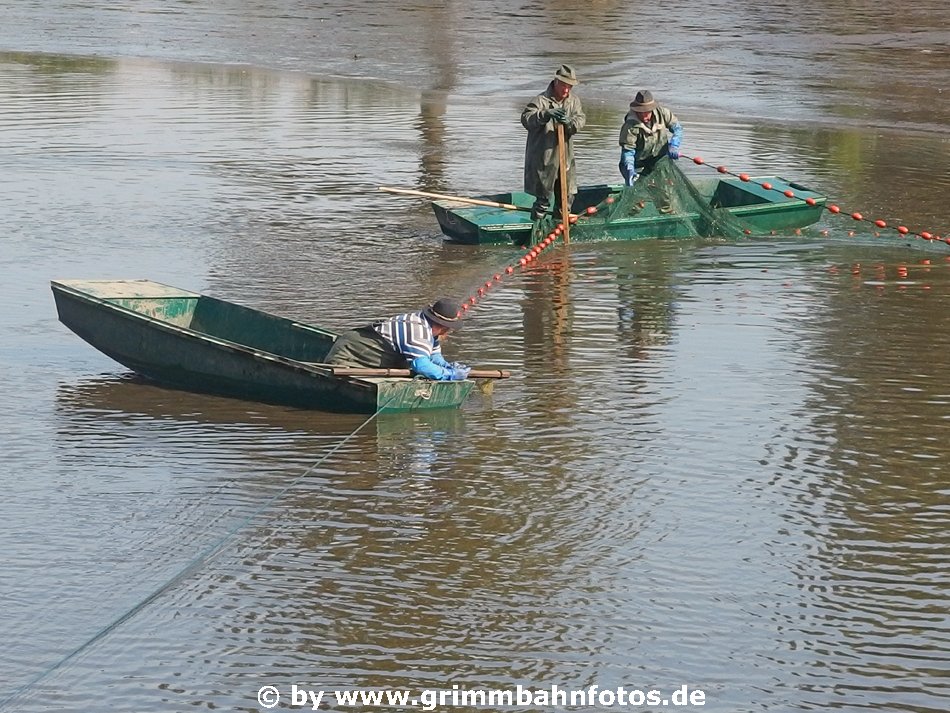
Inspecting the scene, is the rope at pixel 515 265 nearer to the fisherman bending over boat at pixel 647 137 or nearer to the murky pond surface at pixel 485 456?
the murky pond surface at pixel 485 456

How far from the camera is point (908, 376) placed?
12719 mm

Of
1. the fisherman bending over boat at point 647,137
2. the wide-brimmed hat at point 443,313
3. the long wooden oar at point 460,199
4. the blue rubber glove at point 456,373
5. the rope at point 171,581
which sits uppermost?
the fisherman bending over boat at point 647,137

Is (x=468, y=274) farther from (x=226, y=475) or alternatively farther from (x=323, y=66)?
(x=323, y=66)

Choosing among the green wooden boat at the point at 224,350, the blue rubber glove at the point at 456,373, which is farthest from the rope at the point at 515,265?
the blue rubber glove at the point at 456,373

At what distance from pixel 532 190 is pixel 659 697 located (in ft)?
31.9

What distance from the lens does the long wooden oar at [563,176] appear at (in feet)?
53.6

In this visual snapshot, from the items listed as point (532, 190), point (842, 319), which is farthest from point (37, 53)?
point (842, 319)

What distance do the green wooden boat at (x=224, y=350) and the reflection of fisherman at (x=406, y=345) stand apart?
0.15 metres

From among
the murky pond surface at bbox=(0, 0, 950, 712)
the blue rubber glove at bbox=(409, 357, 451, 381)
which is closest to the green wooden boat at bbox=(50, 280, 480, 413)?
the blue rubber glove at bbox=(409, 357, 451, 381)

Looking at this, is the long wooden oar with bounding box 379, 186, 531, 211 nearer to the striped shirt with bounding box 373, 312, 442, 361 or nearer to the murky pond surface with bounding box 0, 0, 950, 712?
the murky pond surface with bounding box 0, 0, 950, 712

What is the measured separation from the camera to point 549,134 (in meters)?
16.6

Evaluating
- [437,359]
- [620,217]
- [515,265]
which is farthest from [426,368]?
[620,217]

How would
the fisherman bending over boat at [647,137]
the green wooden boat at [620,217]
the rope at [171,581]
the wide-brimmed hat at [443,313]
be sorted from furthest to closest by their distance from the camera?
the fisherman bending over boat at [647,137], the green wooden boat at [620,217], the wide-brimmed hat at [443,313], the rope at [171,581]

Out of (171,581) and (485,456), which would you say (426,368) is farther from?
(171,581)
